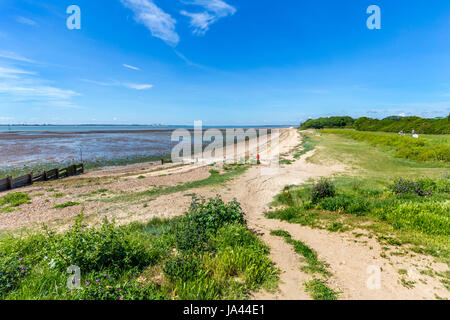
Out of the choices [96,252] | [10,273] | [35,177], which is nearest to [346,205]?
[96,252]

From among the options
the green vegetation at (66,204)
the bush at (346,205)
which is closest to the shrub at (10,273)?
the green vegetation at (66,204)

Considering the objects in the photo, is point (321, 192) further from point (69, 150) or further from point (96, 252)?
point (69, 150)

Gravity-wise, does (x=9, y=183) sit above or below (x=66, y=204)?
above

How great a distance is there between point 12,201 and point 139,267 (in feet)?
45.8

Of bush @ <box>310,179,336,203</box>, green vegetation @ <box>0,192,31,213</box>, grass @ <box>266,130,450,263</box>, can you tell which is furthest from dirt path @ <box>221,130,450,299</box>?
green vegetation @ <box>0,192,31,213</box>

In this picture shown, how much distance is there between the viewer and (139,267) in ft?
14.7

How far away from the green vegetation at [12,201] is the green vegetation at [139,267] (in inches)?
328

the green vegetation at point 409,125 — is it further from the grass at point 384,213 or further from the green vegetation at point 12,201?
the green vegetation at point 12,201

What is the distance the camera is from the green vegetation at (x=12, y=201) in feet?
35.6

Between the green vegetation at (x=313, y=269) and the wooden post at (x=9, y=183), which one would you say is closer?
the green vegetation at (x=313, y=269)

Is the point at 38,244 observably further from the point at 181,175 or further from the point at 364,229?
the point at 181,175

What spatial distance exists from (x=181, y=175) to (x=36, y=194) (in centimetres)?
1085

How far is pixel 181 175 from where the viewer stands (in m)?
18.5
